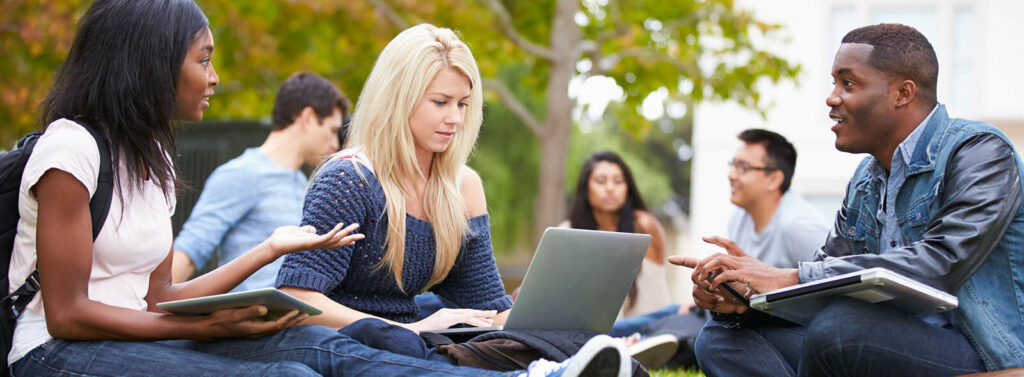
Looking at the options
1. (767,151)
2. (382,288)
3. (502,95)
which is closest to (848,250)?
(382,288)

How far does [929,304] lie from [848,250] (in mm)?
685

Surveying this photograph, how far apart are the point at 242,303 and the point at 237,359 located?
283 millimetres

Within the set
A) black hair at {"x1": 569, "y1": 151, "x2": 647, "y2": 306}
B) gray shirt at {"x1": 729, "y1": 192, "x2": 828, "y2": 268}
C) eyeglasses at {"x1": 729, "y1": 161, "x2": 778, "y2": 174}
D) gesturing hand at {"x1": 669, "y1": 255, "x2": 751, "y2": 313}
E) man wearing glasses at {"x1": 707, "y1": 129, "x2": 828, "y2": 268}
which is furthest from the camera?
black hair at {"x1": 569, "y1": 151, "x2": 647, "y2": 306}

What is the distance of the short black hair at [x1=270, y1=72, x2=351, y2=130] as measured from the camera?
5688 mm

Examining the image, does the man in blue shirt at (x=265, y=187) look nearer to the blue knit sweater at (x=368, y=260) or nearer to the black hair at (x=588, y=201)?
the blue knit sweater at (x=368, y=260)

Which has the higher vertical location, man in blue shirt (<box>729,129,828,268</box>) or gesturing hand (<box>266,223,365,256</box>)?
gesturing hand (<box>266,223,365,256</box>)

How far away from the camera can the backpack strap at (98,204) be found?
8.84ft

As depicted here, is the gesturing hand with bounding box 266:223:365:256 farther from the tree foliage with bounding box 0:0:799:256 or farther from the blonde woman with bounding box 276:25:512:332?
the tree foliage with bounding box 0:0:799:256

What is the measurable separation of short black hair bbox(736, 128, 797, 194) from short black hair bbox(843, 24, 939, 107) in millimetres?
2665

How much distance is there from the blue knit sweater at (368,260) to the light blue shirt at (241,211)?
A: 185 cm

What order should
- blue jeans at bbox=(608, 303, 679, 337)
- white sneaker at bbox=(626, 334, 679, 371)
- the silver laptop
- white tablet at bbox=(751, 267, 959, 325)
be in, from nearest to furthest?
white tablet at bbox=(751, 267, 959, 325)
the silver laptop
white sneaker at bbox=(626, 334, 679, 371)
blue jeans at bbox=(608, 303, 679, 337)

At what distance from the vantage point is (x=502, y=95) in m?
8.56

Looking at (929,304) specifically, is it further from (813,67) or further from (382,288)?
(813,67)

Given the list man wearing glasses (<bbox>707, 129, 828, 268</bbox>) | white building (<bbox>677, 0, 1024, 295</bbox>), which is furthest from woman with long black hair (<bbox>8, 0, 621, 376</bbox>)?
white building (<bbox>677, 0, 1024, 295</bbox>)
